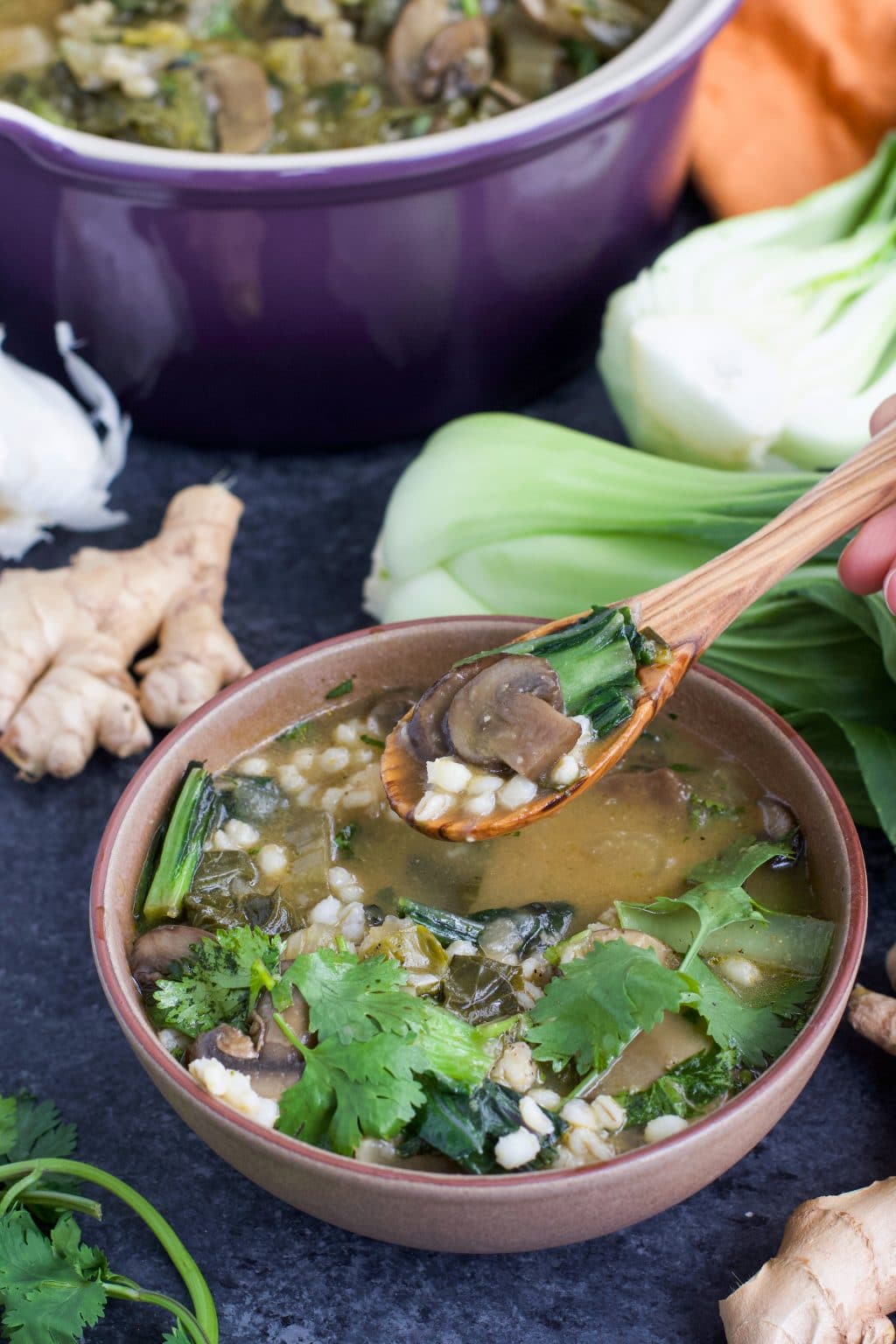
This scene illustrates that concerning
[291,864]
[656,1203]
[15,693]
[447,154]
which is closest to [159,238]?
[447,154]

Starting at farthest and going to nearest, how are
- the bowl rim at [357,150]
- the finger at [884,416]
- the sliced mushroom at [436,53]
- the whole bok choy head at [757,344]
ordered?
1. the sliced mushroom at [436,53]
2. the whole bok choy head at [757,344]
3. the bowl rim at [357,150]
4. the finger at [884,416]

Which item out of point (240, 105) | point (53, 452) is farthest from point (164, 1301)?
point (240, 105)

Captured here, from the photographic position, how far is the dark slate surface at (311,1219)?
1874 millimetres

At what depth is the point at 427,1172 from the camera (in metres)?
1.58

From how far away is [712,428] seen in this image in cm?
279

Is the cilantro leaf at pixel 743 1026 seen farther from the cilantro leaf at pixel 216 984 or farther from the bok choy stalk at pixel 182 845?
the bok choy stalk at pixel 182 845

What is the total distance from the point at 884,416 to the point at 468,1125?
125cm

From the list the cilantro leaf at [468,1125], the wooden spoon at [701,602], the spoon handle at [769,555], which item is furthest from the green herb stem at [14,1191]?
the spoon handle at [769,555]

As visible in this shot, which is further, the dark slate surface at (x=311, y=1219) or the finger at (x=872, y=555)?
the finger at (x=872, y=555)

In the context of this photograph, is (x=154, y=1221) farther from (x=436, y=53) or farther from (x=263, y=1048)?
(x=436, y=53)

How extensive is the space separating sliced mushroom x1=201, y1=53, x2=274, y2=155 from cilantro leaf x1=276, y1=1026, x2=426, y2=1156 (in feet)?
6.02

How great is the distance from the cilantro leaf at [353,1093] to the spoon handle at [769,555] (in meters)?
0.69

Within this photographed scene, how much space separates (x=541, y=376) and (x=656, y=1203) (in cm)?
194

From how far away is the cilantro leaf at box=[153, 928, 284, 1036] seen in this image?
177cm
